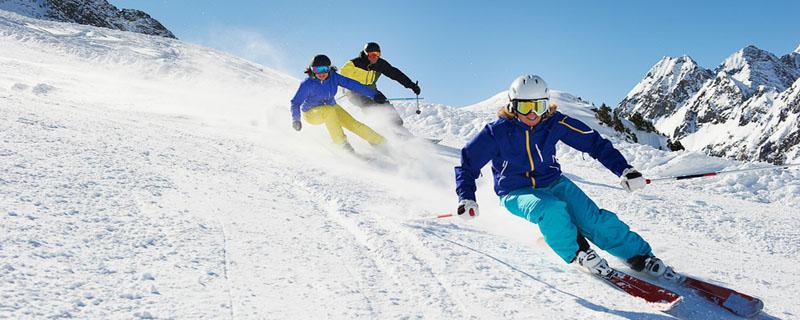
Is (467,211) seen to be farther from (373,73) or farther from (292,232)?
(373,73)

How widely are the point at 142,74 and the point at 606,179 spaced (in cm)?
1468

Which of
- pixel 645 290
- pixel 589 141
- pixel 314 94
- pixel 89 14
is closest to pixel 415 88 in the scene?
pixel 314 94

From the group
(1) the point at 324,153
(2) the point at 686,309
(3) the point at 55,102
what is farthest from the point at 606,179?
(3) the point at 55,102

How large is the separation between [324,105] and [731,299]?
6371 mm

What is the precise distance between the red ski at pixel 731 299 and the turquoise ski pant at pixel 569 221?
452 mm

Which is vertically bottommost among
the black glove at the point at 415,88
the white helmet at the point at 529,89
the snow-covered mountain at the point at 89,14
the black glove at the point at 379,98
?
the white helmet at the point at 529,89

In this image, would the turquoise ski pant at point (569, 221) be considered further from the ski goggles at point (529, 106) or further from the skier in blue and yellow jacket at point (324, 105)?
the skier in blue and yellow jacket at point (324, 105)

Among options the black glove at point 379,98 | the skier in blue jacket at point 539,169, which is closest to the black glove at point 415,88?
the black glove at point 379,98

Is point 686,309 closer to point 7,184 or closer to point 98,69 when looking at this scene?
point 7,184

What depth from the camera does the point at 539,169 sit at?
4395 mm

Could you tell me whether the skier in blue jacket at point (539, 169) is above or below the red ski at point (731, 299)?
above

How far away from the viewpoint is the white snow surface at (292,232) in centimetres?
289

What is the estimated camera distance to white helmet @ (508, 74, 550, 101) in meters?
4.36

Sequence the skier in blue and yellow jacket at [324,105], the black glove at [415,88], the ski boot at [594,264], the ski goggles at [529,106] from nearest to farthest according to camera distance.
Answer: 1. the ski boot at [594,264]
2. the ski goggles at [529,106]
3. the skier in blue and yellow jacket at [324,105]
4. the black glove at [415,88]
